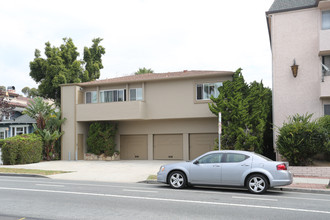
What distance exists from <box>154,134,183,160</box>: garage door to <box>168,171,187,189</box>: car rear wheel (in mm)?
13239

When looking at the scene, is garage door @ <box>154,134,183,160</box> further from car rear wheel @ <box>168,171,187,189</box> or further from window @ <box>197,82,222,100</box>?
car rear wheel @ <box>168,171,187,189</box>

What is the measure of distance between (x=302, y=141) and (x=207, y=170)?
6.48 m

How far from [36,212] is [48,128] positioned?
61.7 feet

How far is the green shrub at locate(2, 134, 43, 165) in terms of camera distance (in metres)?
22.0

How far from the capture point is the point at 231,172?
11180 millimetres

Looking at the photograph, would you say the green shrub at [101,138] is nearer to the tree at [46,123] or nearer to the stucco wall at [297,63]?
the tree at [46,123]

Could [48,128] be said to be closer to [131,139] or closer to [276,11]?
[131,139]

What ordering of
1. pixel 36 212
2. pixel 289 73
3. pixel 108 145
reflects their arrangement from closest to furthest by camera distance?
pixel 36 212
pixel 289 73
pixel 108 145

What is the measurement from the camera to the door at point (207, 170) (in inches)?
446

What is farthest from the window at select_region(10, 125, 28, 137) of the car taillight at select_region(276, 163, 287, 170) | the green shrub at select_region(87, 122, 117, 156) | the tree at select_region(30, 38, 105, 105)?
the car taillight at select_region(276, 163, 287, 170)

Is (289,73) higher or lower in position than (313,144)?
higher

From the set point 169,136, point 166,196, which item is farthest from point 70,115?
point 166,196

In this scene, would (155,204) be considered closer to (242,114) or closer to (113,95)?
(242,114)

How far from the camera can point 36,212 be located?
766cm
